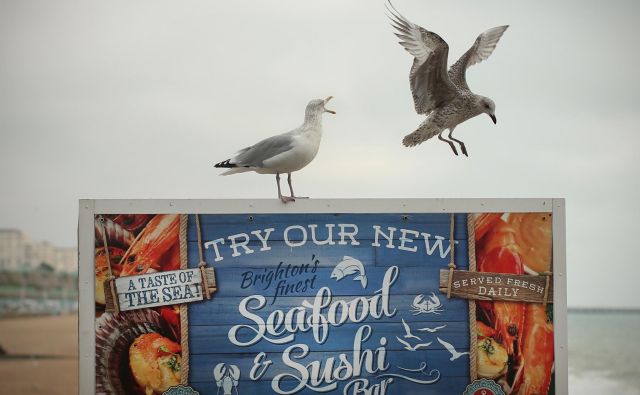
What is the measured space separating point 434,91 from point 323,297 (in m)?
2.66

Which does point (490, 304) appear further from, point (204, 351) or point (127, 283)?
point (127, 283)

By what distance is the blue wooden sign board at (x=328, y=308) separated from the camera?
18.7 ft

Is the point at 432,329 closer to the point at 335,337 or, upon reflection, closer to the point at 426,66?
the point at 335,337

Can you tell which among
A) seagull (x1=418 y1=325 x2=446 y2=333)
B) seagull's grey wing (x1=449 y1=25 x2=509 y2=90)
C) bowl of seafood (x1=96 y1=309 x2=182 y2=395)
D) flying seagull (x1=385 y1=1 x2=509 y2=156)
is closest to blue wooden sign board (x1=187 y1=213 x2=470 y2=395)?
seagull (x1=418 y1=325 x2=446 y2=333)

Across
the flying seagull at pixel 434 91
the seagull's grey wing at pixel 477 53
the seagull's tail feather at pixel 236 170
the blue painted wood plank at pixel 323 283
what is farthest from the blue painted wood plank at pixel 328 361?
the seagull's grey wing at pixel 477 53

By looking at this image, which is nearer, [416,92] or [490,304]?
[490,304]

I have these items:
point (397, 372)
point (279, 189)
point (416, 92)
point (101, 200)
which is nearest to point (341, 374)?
point (397, 372)

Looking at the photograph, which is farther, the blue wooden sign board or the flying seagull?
the flying seagull

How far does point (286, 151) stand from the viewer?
6.10 m

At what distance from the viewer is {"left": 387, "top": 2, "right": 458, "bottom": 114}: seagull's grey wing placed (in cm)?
744

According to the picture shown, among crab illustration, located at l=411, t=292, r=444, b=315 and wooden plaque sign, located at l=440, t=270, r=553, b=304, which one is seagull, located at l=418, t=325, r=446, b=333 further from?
wooden plaque sign, located at l=440, t=270, r=553, b=304

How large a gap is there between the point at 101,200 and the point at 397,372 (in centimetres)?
208

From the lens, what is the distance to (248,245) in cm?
573

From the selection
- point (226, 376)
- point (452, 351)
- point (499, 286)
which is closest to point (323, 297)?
point (226, 376)
